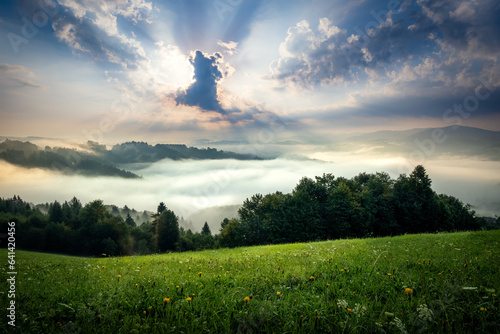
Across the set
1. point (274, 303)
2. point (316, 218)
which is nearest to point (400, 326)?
point (274, 303)

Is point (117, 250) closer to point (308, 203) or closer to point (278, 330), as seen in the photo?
point (308, 203)

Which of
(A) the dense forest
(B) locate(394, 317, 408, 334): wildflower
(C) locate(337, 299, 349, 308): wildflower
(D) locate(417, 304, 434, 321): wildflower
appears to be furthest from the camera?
(A) the dense forest

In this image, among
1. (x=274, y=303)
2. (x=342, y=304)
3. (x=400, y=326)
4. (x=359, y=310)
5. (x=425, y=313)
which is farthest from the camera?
(x=274, y=303)

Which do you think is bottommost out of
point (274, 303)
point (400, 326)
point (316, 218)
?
point (316, 218)

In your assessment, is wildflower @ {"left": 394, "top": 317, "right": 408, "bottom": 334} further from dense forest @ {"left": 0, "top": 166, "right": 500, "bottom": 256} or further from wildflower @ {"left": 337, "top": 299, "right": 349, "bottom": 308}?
dense forest @ {"left": 0, "top": 166, "right": 500, "bottom": 256}

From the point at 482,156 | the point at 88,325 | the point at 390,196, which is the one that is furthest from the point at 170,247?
the point at 482,156

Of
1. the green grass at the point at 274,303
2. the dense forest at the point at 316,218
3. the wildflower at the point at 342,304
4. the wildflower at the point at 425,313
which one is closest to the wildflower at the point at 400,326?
the green grass at the point at 274,303

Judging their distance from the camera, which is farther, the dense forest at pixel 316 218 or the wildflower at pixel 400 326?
the dense forest at pixel 316 218

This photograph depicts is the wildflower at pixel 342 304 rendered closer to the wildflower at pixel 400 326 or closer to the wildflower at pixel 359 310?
the wildflower at pixel 359 310

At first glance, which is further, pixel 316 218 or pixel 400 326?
pixel 316 218

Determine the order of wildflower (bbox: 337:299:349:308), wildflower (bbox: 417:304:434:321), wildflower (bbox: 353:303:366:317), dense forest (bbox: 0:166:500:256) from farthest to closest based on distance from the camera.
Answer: dense forest (bbox: 0:166:500:256) < wildflower (bbox: 337:299:349:308) < wildflower (bbox: 353:303:366:317) < wildflower (bbox: 417:304:434:321)

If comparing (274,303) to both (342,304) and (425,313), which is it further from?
(425,313)

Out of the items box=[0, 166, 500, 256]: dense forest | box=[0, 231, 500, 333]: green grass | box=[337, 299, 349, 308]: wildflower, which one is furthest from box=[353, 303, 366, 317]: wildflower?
box=[0, 166, 500, 256]: dense forest

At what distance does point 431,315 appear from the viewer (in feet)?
10.9
